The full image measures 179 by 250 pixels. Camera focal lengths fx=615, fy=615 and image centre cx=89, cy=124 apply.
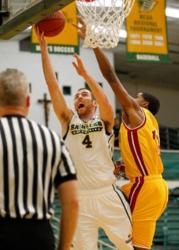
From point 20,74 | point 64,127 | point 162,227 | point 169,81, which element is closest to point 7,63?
point 162,227

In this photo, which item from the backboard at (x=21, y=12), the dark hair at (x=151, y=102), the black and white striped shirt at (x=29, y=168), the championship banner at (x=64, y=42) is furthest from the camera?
the championship banner at (x=64, y=42)

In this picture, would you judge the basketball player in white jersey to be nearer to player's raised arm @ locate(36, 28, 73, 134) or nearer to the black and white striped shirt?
player's raised arm @ locate(36, 28, 73, 134)

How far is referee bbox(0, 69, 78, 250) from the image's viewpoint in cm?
311

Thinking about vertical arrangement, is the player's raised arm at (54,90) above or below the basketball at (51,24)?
below

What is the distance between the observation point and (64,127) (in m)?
6.12

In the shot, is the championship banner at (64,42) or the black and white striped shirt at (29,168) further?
the championship banner at (64,42)

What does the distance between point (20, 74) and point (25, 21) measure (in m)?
2.43

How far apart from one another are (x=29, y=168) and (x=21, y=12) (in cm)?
282

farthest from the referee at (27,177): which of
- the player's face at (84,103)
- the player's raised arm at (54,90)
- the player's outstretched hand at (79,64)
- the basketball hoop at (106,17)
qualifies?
the basketball hoop at (106,17)

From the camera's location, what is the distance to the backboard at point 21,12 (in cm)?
527

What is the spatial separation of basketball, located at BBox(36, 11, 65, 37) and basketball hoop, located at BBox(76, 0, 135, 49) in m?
0.52

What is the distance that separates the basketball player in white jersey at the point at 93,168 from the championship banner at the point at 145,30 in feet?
14.7

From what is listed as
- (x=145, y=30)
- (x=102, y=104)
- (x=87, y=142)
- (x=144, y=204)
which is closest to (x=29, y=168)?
(x=87, y=142)

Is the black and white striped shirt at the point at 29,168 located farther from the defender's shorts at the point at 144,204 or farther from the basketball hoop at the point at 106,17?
the basketball hoop at the point at 106,17
